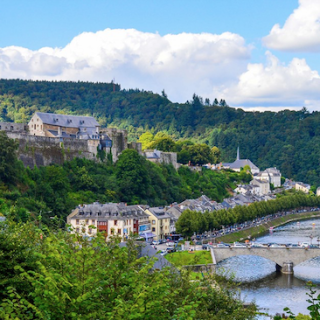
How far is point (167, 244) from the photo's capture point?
2313 inches

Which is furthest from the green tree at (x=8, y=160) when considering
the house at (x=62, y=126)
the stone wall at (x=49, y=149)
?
the house at (x=62, y=126)

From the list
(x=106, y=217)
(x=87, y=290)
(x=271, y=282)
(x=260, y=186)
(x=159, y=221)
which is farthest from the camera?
(x=260, y=186)

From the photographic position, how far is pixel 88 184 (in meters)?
63.8

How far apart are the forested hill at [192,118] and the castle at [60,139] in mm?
69844

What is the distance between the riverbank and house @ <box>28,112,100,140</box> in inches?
696

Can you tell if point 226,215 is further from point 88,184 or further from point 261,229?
point 88,184

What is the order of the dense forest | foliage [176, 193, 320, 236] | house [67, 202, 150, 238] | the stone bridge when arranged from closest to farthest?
the stone bridge
the dense forest
house [67, 202, 150, 238]
foliage [176, 193, 320, 236]

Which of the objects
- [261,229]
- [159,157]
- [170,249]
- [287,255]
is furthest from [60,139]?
[261,229]

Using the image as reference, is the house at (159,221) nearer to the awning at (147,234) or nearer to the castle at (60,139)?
the awning at (147,234)

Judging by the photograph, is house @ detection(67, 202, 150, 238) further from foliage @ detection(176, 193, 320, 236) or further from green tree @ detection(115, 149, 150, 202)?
green tree @ detection(115, 149, 150, 202)

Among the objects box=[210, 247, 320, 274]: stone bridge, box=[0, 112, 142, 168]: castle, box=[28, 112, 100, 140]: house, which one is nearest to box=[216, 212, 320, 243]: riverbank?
box=[210, 247, 320, 274]: stone bridge

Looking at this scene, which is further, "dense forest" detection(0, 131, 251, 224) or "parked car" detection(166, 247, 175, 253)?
"dense forest" detection(0, 131, 251, 224)

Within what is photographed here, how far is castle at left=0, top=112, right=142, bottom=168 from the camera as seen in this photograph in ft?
201

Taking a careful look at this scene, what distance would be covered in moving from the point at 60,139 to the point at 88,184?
5.54 meters
